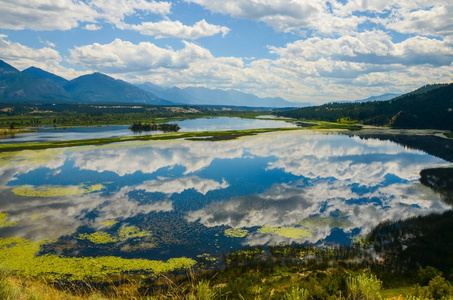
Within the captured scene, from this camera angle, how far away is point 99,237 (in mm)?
32812

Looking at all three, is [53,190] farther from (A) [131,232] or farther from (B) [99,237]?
(A) [131,232]

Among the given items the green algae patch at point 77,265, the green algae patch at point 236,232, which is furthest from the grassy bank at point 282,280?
the green algae patch at point 236,232

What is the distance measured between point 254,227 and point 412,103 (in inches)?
8253

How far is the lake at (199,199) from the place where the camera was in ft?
107

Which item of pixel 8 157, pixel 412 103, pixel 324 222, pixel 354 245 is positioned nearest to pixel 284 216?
pixel 324 222

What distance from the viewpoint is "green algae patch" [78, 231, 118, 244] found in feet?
105

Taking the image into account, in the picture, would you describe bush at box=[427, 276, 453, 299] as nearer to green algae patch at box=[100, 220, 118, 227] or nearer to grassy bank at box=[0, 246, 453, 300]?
grassy bank at box=[0, 246, 453, 300]

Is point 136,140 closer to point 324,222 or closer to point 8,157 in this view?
point 8,157

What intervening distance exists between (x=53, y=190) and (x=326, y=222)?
45815 mm

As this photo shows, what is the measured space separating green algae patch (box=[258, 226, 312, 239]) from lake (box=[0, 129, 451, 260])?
121mm

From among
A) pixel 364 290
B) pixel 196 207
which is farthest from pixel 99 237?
pixel 364 290

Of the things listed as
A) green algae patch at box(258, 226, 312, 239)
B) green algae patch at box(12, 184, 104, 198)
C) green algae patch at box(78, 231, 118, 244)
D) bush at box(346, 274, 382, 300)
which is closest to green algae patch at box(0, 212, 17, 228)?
green algae patch at box(12, 184, 104, 198)

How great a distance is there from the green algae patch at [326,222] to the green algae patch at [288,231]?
211 centimetres

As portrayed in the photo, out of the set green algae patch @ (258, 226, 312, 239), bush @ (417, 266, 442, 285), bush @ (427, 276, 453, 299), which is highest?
bush @ (427, 276, 453, 299)
